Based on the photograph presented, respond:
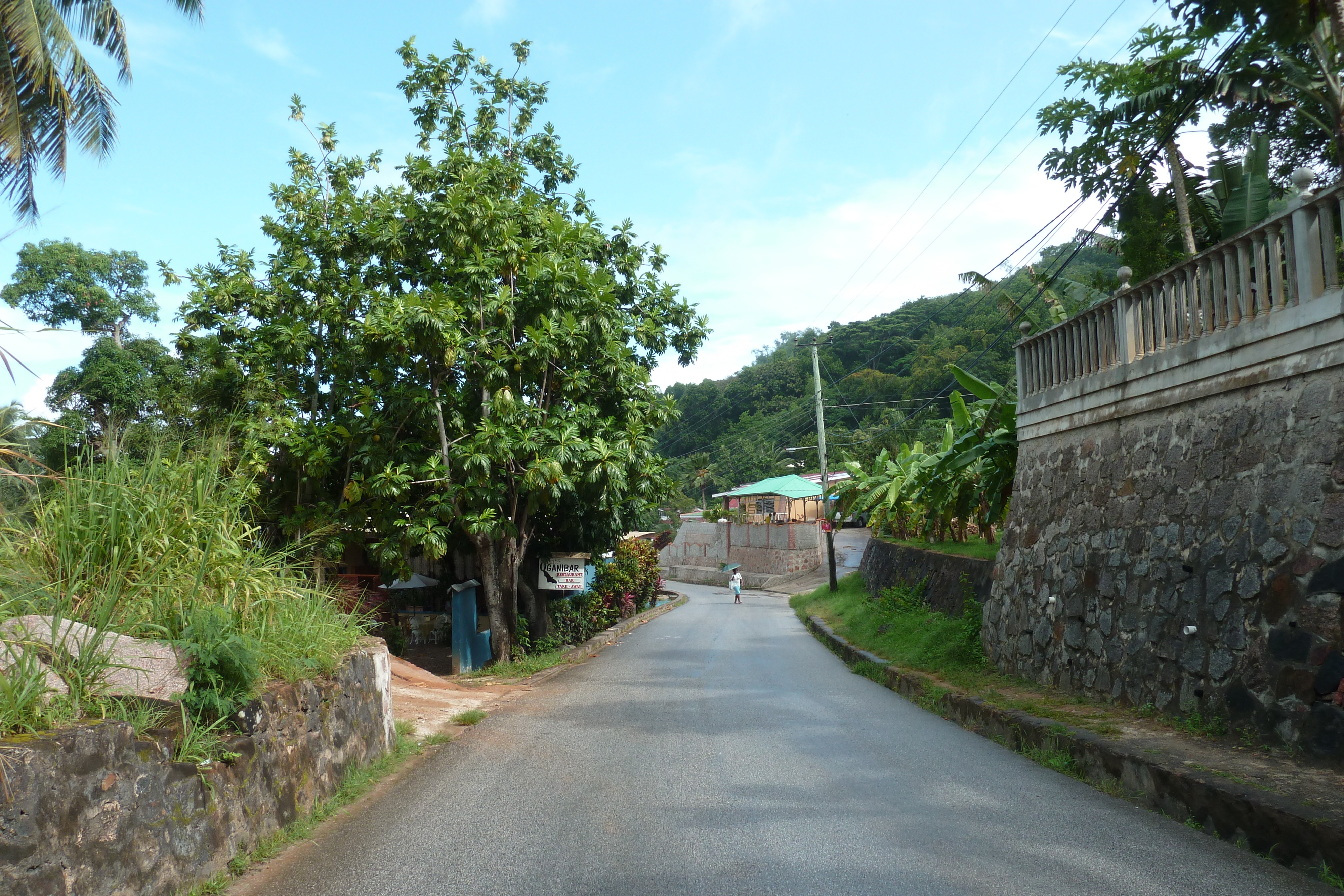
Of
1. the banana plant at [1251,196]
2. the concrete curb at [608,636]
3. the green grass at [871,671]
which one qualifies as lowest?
the concrete curb at [608,636]

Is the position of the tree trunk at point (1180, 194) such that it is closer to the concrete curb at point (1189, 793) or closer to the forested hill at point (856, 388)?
Result: the forested hill at point (856, 388)

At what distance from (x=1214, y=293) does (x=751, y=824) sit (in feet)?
20.9

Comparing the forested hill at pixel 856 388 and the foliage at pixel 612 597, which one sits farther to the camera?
the forested hill at pixel 856 388

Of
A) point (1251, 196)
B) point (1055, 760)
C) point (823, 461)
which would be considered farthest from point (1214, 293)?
point (823, 461)

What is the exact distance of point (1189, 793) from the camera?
6090 mm

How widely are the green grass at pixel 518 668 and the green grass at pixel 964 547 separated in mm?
7986

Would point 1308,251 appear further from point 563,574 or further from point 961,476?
point 563,574

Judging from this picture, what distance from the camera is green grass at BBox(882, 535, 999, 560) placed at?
16734 mm

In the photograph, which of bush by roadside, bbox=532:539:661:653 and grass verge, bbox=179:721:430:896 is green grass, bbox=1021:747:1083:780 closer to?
grass verge, bbox=179:721:430:896

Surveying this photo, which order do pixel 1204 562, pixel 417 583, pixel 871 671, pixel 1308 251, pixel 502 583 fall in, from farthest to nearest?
pixel 417 583 → pixel 502 583 → pixel 871 671 → pixel 1204 562 → pixel 1308 251

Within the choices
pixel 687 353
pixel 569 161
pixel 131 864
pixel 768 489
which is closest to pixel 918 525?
pixel 687 353

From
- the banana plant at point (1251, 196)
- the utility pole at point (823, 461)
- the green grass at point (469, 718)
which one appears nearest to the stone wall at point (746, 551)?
the utility pole at point (823, 461)

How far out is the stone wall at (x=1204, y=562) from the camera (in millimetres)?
6707

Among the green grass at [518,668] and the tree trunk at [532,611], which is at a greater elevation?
the tree trunk at [532,611]
